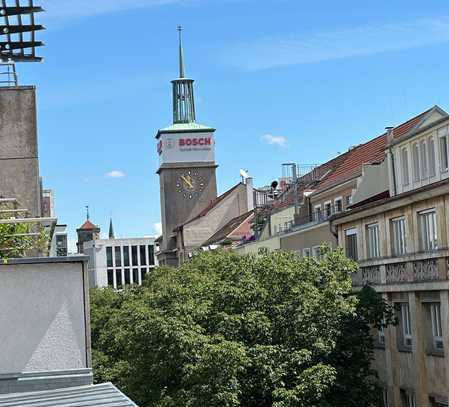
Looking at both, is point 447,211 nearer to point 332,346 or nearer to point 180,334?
point 332,346

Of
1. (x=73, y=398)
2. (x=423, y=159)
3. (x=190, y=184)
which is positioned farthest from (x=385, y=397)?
Result: (x=190, y=184)

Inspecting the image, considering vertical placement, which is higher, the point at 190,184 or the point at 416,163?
the point at 190,184

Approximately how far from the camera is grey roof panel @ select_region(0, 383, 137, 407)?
13.6 metres

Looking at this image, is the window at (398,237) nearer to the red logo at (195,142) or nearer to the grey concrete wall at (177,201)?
the grey concrete wall at (177,201)

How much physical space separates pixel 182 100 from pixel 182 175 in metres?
25.8

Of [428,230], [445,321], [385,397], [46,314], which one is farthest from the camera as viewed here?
[385,397]

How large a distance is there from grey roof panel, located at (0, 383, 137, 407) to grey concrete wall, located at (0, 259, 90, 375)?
29.5 inches

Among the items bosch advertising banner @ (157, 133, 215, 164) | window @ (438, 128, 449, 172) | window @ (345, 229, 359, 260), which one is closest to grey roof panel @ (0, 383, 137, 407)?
window @ (438, 128, 449, 172)

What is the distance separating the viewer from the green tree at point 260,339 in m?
29.8

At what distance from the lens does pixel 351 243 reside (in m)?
42.7

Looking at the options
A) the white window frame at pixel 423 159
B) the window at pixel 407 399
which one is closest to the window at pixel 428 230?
the white window frame at pixel 423 159

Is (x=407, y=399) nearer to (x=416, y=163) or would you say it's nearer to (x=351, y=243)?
(x=416, y=163)

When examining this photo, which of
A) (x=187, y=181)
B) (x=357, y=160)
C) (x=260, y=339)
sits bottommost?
(x=260, y=339)

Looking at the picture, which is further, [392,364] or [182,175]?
[182,175]
